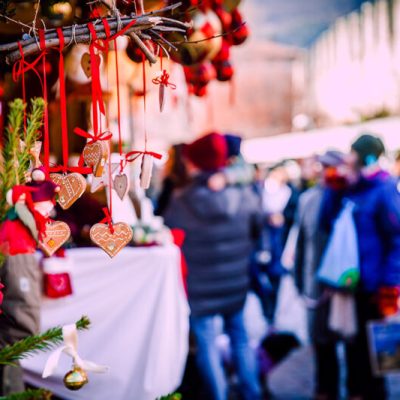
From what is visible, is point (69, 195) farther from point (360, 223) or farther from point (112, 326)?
point (360, 223)

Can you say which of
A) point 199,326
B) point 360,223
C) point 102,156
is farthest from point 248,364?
point 102,156

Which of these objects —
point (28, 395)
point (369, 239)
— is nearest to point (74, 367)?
point (28, 395)

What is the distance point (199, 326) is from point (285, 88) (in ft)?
86.6

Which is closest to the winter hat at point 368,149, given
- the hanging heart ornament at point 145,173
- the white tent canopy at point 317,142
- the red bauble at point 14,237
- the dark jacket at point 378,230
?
the dark jacket at point 378,230

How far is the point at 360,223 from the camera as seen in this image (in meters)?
3.54

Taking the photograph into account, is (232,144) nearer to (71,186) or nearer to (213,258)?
(213,258)

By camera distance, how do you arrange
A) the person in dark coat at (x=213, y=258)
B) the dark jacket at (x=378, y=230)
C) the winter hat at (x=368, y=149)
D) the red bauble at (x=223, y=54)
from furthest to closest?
the person in dark coat at (x=213, y=258) < the winter hat at (x=368, y=149) < the dark jacket at (x=378, y=230) < the red bauble at (x=223, y=54)

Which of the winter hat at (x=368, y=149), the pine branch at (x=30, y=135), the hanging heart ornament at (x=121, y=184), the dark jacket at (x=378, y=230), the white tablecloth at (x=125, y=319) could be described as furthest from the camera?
the winter hat at (x=368, y=149)

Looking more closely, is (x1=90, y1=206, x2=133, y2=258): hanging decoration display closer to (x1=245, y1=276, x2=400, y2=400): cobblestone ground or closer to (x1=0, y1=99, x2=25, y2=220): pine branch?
(x1=0, y1=99, x2=25, y2=220): pine branch

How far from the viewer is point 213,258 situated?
376cm

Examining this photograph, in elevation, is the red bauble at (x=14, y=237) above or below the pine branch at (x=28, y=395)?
above

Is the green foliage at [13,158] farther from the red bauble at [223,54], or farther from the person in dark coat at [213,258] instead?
the person in dark coat at [213,258]

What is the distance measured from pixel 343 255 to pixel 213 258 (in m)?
0.75

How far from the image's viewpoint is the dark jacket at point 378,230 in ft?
11.3
